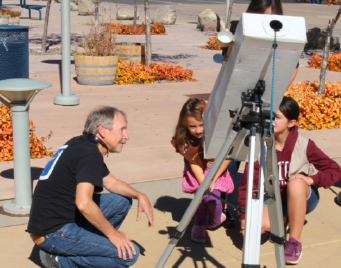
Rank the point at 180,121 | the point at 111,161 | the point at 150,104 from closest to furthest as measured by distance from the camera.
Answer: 1. the point at 180,121
2. the point at 111,161
3. the point at 150,104

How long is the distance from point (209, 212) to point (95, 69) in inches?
239

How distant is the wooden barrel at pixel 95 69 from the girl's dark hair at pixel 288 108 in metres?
6.37

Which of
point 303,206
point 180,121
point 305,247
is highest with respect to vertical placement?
point 180,121

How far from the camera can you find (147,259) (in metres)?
3.94

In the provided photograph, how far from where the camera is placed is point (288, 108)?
4.02 m

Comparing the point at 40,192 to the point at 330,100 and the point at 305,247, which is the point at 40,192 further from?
the point at 330,100

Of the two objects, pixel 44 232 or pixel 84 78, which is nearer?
pixel 44 232

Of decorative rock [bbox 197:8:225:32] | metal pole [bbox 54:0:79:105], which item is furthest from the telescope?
decorative rock [bbox 197:8:225:32]

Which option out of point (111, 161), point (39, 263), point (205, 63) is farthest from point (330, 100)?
point (205, 63)

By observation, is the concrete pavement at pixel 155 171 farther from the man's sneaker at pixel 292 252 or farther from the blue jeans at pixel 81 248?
the blue jeans at pixel 81 248

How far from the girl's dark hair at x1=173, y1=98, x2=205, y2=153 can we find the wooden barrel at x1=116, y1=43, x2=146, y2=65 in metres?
7.63

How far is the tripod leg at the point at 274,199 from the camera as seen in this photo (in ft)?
9.67

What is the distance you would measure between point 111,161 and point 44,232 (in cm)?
266

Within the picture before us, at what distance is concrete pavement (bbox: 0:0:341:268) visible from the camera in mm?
4043
